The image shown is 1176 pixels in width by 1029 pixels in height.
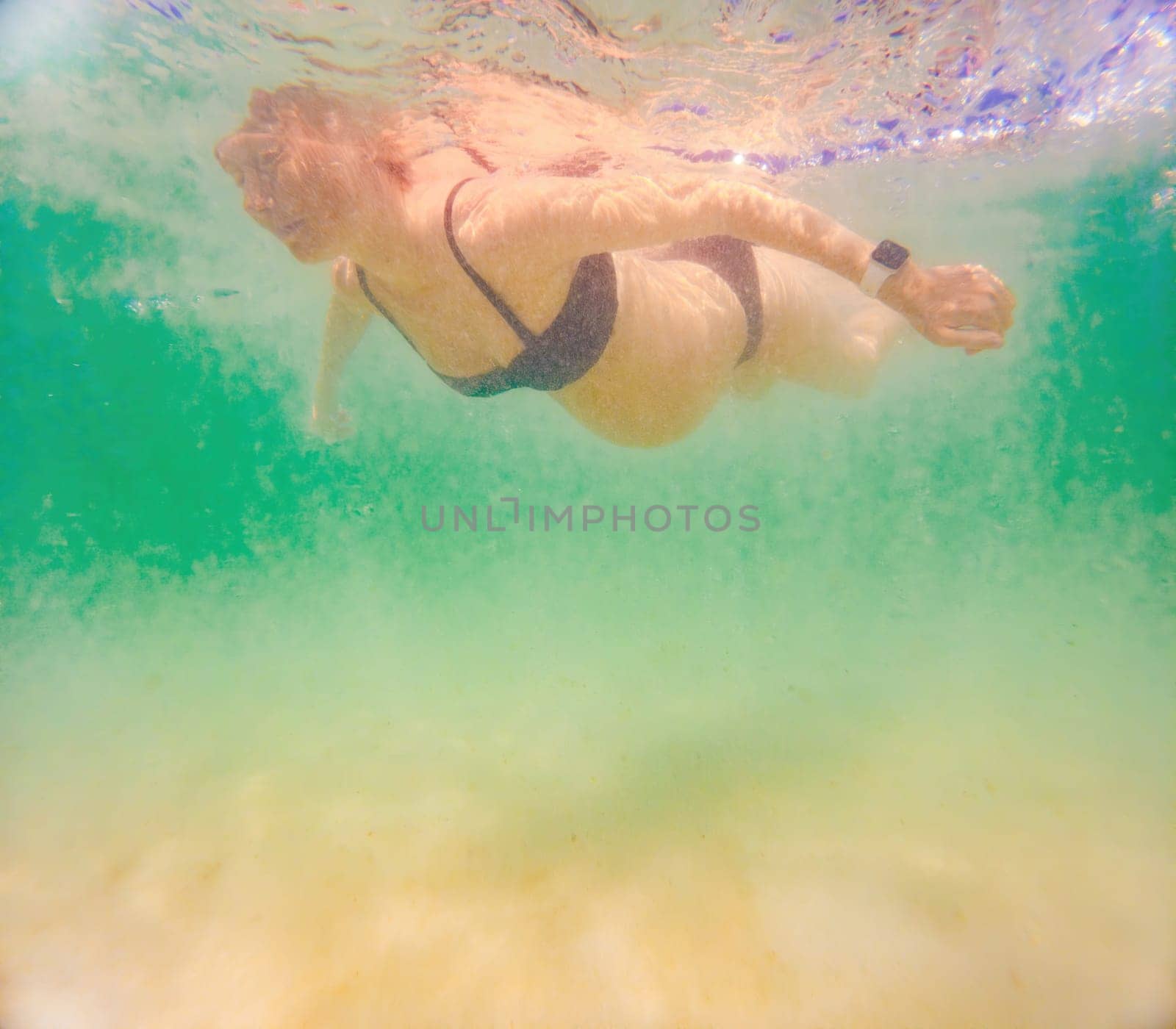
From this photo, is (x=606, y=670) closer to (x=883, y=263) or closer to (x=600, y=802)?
(x=600, y=802)

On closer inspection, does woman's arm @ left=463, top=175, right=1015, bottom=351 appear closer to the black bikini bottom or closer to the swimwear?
the swimwear

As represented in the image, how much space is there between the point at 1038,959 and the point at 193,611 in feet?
75.2

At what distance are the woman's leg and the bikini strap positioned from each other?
1.95 metres

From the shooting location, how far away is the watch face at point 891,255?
95.8 inches

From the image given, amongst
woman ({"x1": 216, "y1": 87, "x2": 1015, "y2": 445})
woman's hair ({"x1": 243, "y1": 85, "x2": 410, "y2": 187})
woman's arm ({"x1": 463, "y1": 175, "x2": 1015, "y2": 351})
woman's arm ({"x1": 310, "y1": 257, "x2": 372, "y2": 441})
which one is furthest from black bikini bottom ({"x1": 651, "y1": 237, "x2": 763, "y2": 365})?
woman's arm ({"x1": 310, "y1": 257, "x2": 372, "y2": 441})

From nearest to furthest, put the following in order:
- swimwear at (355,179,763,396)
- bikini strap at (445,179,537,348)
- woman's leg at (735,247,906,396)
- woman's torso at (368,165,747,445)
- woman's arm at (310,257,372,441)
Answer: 1. bikini strap at (445,179,537,348)
2. woman's torso at (368,165,747,445)
3. swimwear at (355,179,763,396)
4. woman's arm at (310,257,372,441)
5. woman's leg at (735,247,906,396)

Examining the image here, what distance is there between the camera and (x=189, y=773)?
5.29m

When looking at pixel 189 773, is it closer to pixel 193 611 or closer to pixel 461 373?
pixel 461 373

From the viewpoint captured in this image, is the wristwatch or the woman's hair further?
the woman's hair

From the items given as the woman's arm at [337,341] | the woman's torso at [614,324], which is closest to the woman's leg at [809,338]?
the woman's torso at [614,324]

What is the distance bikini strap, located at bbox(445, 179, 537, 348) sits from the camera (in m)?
2.80

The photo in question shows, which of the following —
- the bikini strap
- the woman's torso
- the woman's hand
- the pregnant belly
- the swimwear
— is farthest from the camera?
the pregnant belly

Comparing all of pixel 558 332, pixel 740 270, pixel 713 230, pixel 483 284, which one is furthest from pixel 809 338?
pixel 483 284

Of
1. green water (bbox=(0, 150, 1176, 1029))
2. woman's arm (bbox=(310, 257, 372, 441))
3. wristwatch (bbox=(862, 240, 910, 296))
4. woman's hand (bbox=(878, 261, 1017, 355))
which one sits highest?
wristwatch (bbox=(862, 240, 910, 296))
